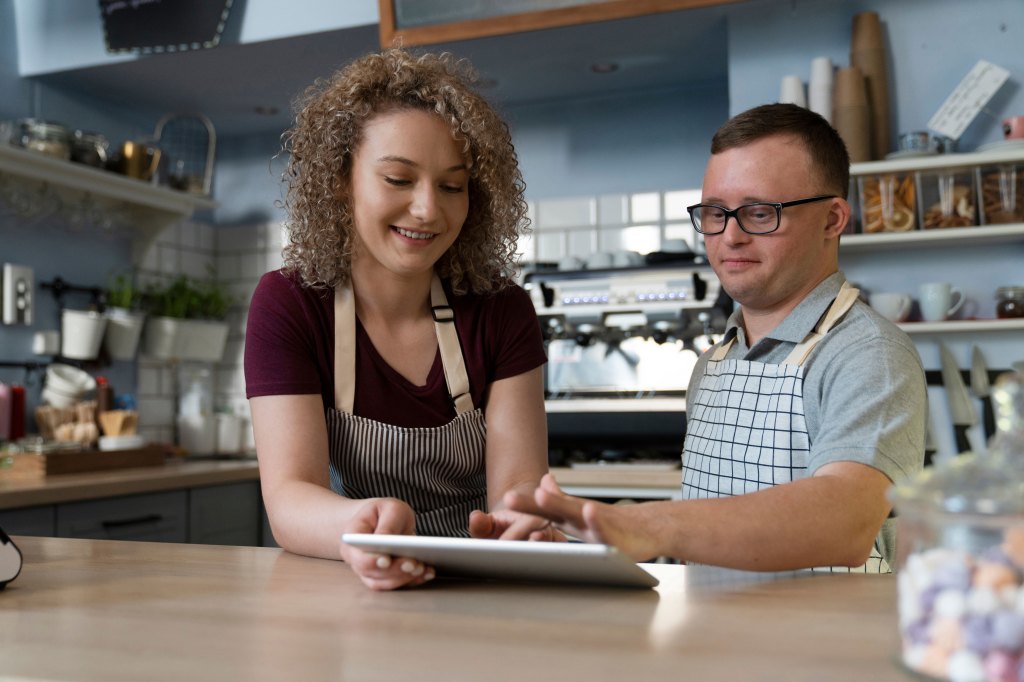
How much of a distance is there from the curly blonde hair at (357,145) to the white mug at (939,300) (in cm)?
167

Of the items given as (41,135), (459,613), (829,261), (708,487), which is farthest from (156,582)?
(41,135)

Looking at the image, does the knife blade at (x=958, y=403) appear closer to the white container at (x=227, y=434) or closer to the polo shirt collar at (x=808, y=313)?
the polo shirt collar at (x=808, y=313)

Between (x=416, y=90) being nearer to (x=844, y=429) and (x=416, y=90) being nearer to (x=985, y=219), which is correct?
(x=844, y=429)

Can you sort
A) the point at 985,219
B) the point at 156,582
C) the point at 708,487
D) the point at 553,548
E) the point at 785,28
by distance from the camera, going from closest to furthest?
the point at 553,548 → the point at 156,582 → the point at 708,487 → the point at 985,219 → the point at 785,28

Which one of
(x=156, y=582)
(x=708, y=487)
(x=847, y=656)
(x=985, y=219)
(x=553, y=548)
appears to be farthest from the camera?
(x=985, y=219)

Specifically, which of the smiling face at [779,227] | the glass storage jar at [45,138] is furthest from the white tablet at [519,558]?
the glass storage jar at [45,138]

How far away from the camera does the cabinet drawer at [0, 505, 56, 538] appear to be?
2535 mm

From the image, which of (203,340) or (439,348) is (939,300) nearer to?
(439,348)

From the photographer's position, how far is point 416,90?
57.2 inches

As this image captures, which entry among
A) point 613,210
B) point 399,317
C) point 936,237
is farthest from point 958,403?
point 399,317

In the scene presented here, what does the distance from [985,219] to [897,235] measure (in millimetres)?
250

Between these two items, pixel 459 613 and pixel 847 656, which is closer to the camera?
pixel 847 656

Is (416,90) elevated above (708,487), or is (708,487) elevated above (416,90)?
(416,90)

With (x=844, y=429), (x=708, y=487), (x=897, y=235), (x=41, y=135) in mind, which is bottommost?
(x=708, y=487)
